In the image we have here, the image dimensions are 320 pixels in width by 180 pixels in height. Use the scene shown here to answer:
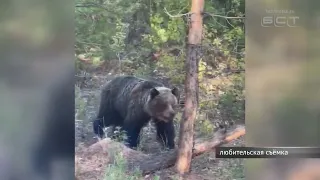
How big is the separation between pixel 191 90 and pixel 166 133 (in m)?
0.25

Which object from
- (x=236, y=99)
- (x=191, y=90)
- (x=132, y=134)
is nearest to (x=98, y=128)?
(x=132, y=134)

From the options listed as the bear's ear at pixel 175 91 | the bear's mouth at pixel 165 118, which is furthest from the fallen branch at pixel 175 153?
the bear's ear at pixel 175 91

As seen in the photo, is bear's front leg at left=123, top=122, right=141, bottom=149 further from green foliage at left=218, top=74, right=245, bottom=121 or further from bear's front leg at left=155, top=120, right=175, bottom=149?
green foliage at left=218, top=74, right=245, bottom=121

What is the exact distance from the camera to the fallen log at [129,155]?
2.35 metres

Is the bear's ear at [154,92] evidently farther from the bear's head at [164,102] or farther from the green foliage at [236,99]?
the green foliage at [236,99]

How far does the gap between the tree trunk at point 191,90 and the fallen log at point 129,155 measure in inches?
1.6

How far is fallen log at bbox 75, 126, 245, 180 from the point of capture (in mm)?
2354

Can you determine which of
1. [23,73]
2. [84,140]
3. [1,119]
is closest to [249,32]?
[84,140]

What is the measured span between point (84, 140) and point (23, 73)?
448 millimetres

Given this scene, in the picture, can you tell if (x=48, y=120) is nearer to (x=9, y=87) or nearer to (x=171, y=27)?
(x=9, y=87)

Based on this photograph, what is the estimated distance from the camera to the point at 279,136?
7.72 feet

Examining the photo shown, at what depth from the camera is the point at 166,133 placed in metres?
2.35

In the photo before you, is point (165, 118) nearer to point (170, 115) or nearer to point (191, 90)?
point (170, 115)

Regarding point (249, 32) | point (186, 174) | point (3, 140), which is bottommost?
point (186, 174)
